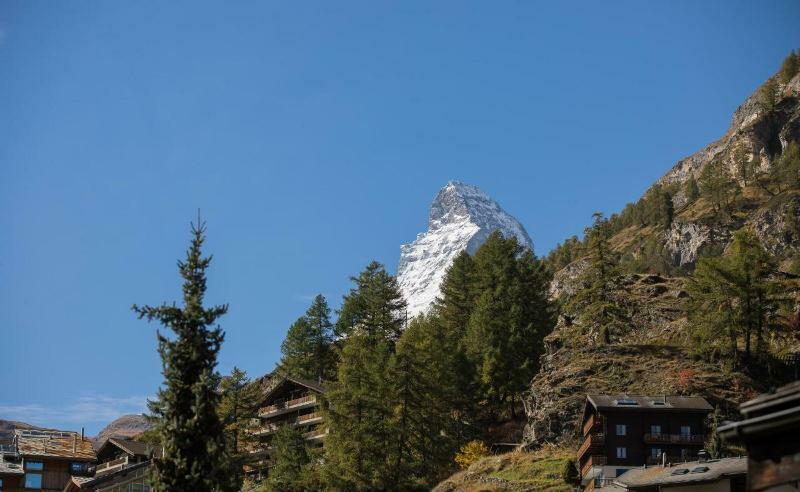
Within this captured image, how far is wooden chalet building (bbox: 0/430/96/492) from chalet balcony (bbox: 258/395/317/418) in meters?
24.9

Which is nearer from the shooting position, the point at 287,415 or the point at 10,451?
the point at 10,451

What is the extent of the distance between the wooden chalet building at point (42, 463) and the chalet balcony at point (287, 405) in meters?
24.9

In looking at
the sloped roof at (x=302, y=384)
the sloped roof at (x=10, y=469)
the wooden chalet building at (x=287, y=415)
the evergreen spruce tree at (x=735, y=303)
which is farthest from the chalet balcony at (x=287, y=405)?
the evergreen spruce tree at (x=735, y=303)

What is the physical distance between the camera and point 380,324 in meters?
103

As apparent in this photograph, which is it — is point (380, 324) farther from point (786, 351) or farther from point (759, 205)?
point (759, 205)

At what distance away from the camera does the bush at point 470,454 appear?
8231cm

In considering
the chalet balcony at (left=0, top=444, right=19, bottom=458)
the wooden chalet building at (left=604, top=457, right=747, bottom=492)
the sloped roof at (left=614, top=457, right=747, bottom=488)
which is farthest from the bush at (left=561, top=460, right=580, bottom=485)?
the chalet balcony at (left=0, top=444, right=19, bottom=458)

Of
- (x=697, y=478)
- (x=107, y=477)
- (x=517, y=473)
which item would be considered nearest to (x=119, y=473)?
(x=107, y=477)

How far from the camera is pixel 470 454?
82.7 meters

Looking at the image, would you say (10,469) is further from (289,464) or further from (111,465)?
(289,464)

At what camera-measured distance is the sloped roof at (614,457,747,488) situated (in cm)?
4962

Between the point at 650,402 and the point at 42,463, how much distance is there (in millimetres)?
50839

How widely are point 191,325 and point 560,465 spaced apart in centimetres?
5505

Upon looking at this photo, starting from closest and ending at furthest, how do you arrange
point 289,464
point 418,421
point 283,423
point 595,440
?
1. point 595,440
2. point 418,421
3. point 289,464
4. point 283,423
